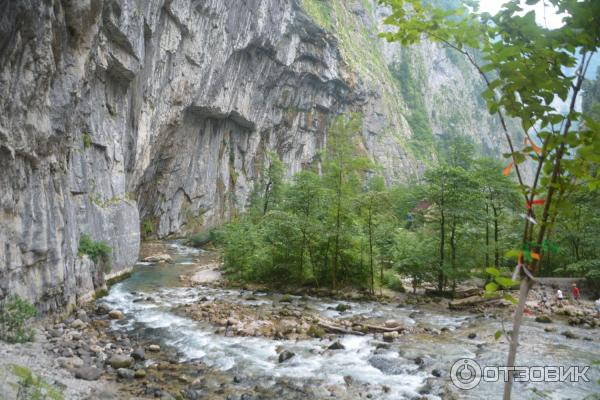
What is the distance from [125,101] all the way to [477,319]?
72.2 ft

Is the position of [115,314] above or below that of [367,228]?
below

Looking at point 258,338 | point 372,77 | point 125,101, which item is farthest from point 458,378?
point 372,77

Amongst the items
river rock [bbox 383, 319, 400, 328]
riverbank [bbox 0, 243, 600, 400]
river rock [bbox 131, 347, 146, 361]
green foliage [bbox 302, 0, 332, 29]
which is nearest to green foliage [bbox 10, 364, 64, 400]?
riverbank [bbox 0, 243, 600, 400]

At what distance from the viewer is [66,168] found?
1523 centimetres

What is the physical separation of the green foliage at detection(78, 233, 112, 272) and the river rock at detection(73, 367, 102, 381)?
26.4 feet

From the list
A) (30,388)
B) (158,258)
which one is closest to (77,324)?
(30,388)

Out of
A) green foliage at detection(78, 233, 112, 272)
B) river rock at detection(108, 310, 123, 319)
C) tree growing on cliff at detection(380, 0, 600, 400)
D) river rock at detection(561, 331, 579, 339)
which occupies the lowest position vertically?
river rock at detection(561, 331, 579, 339)

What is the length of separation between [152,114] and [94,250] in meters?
15.6

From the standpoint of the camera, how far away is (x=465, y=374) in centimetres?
998

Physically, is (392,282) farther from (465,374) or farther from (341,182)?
(465,374)

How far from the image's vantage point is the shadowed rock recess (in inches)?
429

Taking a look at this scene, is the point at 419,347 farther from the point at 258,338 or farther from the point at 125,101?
the point at 125,101

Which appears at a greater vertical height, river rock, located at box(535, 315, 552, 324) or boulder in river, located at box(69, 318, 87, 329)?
boulder in river, located at box(69, 318, 87, 329)

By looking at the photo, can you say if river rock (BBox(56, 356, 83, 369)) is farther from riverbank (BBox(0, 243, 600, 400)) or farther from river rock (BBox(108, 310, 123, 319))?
river rock (BBox(108, 310, 123, 319))
